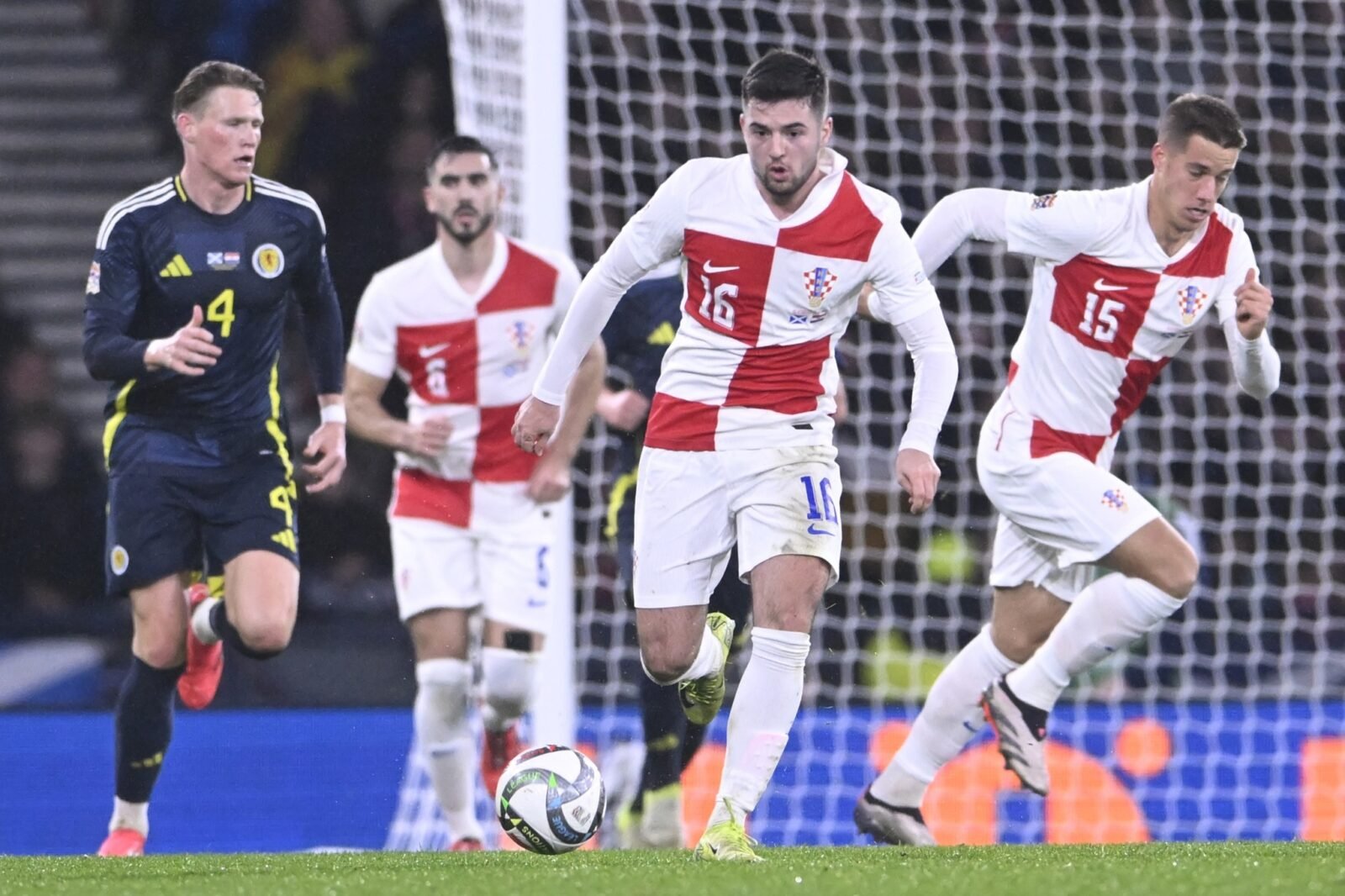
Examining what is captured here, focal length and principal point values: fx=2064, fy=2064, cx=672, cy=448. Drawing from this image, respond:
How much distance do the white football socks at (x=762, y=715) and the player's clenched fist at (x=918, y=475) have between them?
0.45m

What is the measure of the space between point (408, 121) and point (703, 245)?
6806mm

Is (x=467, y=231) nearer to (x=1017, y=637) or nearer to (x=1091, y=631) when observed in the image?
(x=1017, y=637)

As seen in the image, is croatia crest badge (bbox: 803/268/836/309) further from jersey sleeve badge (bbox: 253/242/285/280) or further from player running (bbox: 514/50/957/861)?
jersey sleeve badge (bbox: 253/242/285/280)

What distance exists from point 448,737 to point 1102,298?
2693 mm

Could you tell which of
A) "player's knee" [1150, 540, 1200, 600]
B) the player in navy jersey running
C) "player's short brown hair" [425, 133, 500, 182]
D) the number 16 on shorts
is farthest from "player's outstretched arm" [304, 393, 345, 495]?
"player's knee" [1150, 540, 1200, 600]

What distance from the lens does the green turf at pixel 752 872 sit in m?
4.18

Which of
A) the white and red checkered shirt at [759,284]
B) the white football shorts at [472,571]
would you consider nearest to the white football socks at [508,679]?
the white football shorts at [472,571]

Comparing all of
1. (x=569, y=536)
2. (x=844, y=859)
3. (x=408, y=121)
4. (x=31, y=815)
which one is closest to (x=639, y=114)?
(x=408, y=121)

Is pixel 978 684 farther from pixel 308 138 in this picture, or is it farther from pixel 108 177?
pixel 108 177

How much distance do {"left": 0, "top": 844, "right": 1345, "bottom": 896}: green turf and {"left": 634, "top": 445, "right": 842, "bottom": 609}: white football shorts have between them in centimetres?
73

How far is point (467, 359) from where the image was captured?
7246 mm

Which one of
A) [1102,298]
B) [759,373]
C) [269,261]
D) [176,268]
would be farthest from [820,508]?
[176,268]

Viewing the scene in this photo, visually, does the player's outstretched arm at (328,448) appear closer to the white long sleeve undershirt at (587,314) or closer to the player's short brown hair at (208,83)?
the player's short brown hair at (208,83)

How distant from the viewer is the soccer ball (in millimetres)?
4992
